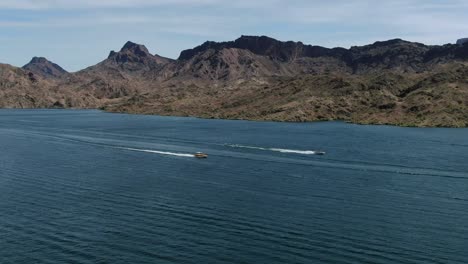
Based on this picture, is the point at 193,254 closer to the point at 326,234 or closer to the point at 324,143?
the point at 326,234

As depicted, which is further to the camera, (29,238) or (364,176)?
(364,176)

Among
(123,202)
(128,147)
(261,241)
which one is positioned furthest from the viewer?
(128,147)

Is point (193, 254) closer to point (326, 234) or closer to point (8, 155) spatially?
point (326, 234)

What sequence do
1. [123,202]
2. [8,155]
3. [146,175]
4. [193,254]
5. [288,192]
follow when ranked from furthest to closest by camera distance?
[8,155] < [146,175] < [288,192] < [123,202] < [193,254]

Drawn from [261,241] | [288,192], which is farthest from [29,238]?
[288,192]

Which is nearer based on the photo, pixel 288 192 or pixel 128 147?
pixel 288 192

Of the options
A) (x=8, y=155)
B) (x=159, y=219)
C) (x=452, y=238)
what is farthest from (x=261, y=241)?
(x=8, y=155)
